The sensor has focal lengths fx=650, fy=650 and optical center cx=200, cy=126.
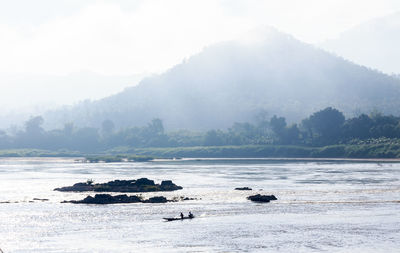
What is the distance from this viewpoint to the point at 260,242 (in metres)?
72.2

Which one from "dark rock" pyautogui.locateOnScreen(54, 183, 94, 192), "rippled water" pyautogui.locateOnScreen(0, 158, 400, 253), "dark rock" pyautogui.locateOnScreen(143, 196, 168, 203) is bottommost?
"rippled water" pyautogui.locateOnScreen(0, 158, 400, 253)

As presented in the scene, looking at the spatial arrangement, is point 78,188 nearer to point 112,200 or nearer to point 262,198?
point 112,200

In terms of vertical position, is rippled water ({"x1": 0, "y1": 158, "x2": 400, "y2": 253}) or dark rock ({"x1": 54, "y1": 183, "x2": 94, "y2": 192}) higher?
dark rock ({"x1": 54, "y1": 183, "x2": 94, "y2": 192})

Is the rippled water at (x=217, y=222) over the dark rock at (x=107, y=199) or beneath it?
beneath

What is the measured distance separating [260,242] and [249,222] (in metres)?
12.6

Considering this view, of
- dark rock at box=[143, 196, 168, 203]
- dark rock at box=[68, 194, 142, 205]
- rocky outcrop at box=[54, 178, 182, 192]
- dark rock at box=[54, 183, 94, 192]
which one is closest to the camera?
dark rock at box=[68, 194, 142, 205]

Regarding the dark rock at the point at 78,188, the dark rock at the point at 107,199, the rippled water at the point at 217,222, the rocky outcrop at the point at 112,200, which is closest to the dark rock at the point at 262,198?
the rippled water at the point at 217,222

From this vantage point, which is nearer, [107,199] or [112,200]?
[107,199]

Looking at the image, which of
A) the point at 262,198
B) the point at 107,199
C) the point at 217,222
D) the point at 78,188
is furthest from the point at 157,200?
the point at 78,188

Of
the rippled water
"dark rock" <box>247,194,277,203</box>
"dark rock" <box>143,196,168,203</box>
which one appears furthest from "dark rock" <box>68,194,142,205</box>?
"dark rock" <box>247,194,277,203</box>

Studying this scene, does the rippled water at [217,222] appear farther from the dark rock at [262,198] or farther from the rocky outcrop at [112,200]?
the rocky outcrop at [112,200]

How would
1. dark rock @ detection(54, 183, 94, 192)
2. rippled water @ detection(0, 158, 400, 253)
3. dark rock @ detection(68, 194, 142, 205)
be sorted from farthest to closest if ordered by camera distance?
dark rock @ detection(54, 183, 94, 192) → dark rock @ detection(68, 194, 142, 205) → rippled water @ detection(0, 158, 400, 253)

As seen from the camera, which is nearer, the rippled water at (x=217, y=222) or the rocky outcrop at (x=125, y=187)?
the rippled water at (x=217, y=222)

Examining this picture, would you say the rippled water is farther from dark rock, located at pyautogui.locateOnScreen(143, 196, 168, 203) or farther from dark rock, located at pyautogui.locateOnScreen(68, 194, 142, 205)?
dark rock, located at pyautogui.locateOnScreen(68, 194, 142, 205)
